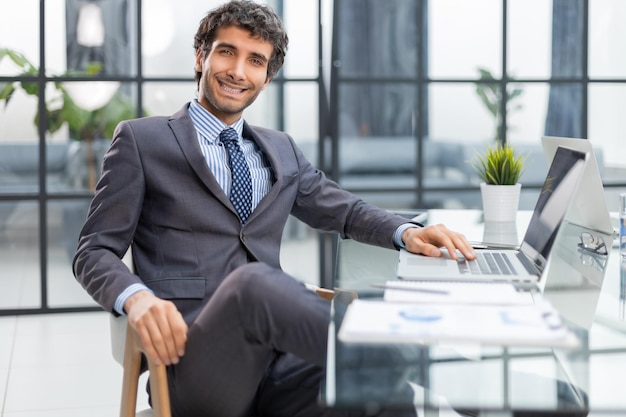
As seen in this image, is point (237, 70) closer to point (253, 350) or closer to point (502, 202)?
point (253, 350)

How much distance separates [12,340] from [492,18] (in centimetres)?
307

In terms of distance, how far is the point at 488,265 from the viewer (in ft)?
6.73

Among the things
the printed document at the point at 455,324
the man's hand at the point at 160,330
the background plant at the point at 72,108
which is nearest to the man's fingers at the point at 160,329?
the man's hand at the point at 160,330

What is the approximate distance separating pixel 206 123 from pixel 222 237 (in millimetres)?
373

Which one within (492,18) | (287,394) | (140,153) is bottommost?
(287,394)

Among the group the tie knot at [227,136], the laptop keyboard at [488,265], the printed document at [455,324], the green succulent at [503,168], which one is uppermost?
the tie knot at [227,136]

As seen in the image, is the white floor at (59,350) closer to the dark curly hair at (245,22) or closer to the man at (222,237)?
the man at (222,237)

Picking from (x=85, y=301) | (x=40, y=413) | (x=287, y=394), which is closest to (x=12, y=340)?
(x=85, y=301)

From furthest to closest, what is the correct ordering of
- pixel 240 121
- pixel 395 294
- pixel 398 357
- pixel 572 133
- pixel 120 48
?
1. pixel 572 133
2. pixel 120 48
3. pixel 240 121
4. pixel 395 294
5. pixel 398 357

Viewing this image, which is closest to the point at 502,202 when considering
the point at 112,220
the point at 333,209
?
the point at 333,209

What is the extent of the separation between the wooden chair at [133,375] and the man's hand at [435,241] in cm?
25

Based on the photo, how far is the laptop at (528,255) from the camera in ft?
6.22

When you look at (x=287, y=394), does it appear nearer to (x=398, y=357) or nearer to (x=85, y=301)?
(x=398, y=357)

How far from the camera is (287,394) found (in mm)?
1967
